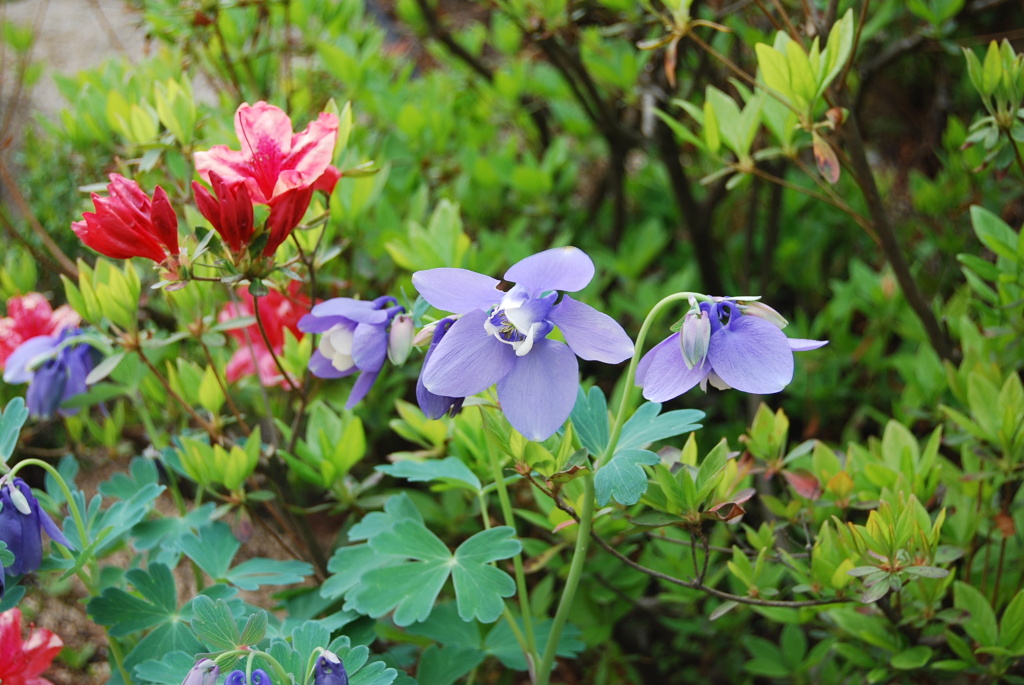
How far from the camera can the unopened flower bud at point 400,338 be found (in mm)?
891

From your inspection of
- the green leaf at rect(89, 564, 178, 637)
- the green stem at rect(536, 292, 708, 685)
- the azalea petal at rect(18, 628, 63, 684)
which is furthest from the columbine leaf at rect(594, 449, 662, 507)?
the azalea petal at rect(18, 628, 63, 684)

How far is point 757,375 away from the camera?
2.43ft

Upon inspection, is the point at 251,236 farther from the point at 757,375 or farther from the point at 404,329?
the point at 757,375

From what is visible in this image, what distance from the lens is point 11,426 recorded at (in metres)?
0.92

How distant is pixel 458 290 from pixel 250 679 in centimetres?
39

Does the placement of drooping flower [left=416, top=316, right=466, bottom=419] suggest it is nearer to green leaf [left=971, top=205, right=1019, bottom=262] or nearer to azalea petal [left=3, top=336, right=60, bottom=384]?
azalea petal [left=3, top=336, right=60, bottom=384]

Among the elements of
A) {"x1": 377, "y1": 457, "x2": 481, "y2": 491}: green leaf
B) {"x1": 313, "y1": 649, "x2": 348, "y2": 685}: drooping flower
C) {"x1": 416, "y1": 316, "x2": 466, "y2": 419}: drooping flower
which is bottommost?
{"x1": 377, "y1": 457, "x2": 481, "y2": 491}: green leaf

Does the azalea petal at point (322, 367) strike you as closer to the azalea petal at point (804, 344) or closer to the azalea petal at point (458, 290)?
the azalea petal at point (458, 290)

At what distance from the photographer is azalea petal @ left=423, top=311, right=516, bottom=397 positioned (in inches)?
29.2

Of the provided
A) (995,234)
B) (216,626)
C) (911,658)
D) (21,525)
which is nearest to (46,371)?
(21,525)

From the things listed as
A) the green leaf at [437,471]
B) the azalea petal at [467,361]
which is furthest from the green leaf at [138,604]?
the azalea petal at [467,361]

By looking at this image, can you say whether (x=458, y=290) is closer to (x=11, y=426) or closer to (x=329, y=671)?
(x=329, y=671)

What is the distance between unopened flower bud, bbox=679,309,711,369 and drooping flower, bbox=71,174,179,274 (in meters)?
0.58

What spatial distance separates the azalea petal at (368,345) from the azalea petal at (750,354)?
1.19ft
